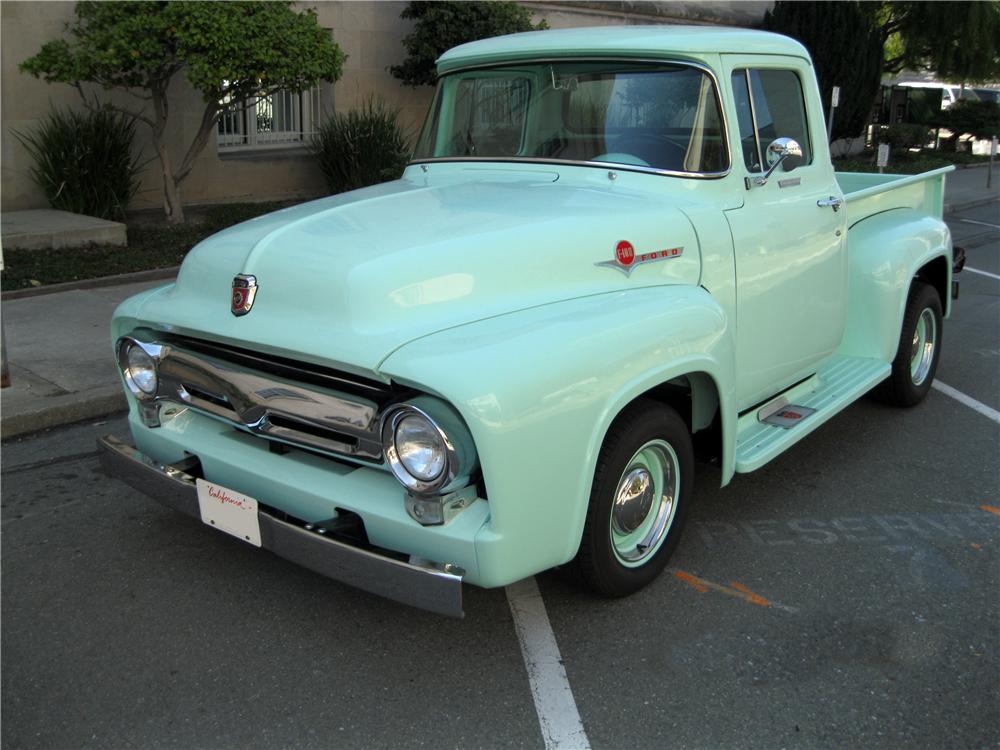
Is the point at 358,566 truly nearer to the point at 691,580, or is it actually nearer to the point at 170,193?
the point at 691,580

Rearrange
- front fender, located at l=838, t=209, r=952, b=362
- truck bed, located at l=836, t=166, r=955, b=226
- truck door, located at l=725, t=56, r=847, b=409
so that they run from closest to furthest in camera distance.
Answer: truck door, located at l=725, t=56, r=847, b=409 < front fender, located at l=838, t=209, r=952, b=362 < truck bed, located at l=836, t=166, r=955, b=226

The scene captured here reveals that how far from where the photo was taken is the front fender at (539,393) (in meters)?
2.83

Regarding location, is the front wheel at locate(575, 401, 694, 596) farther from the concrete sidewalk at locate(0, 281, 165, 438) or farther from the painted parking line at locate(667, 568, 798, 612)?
the concrete sidewalk at locate(0, 281, 165, 438)

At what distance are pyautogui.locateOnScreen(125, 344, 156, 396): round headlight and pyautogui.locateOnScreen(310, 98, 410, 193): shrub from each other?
9.15m

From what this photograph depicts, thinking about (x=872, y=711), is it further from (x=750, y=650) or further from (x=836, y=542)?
(x=836, y=542)

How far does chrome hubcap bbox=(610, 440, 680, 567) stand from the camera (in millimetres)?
3516

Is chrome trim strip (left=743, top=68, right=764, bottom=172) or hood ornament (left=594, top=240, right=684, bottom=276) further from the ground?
chrome trim strip (left=743, top=68, right=764, bottom=172)

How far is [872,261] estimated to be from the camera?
5.25m

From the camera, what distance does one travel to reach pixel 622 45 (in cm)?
418

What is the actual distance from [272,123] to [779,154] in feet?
36.9

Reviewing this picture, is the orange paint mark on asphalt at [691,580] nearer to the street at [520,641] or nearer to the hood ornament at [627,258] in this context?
the street at [520,641]

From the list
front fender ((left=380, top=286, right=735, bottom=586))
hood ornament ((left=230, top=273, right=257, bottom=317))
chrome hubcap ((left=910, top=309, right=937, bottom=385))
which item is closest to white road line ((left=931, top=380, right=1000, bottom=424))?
chrome hubcap ((left=910, top=309, right=937, bottom=385))

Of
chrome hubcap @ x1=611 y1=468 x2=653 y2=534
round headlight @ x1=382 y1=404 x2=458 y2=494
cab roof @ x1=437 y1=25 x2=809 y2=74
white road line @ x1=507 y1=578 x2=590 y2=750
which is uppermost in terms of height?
cab roof @ x1=437 y1=25 x2=809 y2=74

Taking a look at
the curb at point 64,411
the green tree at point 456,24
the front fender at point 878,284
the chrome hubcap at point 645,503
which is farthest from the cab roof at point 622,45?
the green tree at point 456,24
